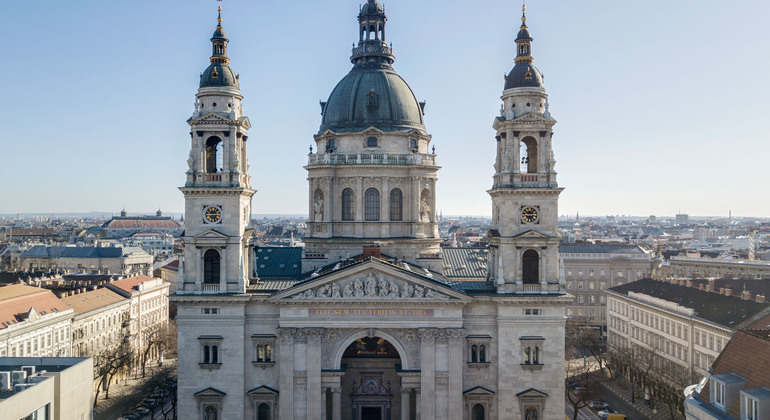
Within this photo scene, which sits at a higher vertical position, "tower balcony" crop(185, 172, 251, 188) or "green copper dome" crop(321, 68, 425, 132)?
"green copper dome" crop(321, 68, 425, 132)

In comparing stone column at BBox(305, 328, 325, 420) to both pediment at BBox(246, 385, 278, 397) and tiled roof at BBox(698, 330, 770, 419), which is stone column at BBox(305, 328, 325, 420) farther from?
tiled roof at BBox(698, 330, 770, 419)

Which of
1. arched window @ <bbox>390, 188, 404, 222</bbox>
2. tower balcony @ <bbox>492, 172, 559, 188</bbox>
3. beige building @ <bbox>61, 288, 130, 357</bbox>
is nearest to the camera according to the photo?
tower balcony @ <bbox>492, 172, 559, 188</bbox>

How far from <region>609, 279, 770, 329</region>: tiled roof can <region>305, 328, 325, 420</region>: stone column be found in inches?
1726

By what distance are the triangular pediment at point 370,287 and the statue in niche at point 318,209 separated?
14.7m

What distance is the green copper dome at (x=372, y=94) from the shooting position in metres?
76.8

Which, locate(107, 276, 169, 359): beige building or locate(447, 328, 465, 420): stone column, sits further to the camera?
locate(107, 276, 169, 359): beige building

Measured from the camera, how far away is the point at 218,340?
207 feet

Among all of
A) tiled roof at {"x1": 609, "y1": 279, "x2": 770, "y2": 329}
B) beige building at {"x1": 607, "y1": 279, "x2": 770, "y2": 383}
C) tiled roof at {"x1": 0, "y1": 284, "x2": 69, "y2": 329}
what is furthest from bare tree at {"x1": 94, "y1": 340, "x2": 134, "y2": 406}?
tiled roof at {"x1": 609, "y1": 279, "x2": 770, "y2": 329}

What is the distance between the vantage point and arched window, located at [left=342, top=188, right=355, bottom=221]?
2972 inches

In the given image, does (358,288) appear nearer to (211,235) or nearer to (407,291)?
(407,291)

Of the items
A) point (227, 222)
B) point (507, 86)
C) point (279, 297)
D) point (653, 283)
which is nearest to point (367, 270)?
point (279, 297)

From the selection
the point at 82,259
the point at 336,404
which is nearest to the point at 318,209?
the point at 336,404

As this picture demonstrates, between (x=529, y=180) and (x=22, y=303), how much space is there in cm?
6223

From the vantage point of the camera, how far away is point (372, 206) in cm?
7531
